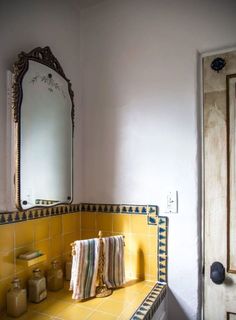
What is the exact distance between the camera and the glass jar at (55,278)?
1.23 meters

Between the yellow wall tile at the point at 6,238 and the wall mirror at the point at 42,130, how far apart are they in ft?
0.32

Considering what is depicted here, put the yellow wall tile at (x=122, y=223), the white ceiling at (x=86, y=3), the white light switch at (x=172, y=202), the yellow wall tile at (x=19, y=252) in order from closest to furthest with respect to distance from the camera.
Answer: the yellow wall tile at (x=19, y=252) → the white light switch at (x=172, y=202) → the yellow wall tile at (x=122, y=223) → the white ceiling at (x=86, y=3)

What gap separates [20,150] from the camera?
1080 millimetres

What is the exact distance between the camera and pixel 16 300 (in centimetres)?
99

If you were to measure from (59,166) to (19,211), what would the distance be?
33 centimetres

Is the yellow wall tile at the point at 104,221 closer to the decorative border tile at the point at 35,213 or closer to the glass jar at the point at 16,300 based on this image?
the decorative border tile at the point at 35,213

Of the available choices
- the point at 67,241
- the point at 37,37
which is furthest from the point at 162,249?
the point at 37,37

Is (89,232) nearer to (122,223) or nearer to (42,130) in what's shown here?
(122,223)

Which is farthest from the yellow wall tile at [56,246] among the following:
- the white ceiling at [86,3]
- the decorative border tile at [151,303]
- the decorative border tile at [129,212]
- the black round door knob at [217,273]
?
the white ceiling at [86,3]

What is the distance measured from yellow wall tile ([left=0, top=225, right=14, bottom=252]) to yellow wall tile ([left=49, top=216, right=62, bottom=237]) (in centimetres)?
26

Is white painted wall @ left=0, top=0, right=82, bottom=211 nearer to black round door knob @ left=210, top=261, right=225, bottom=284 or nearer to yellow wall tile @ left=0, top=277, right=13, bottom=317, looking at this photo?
yellow wall tile @ left=0, top=277, right=13, bottom=317

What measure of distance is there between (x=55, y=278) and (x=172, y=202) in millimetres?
689

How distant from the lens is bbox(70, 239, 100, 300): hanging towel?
1.12m

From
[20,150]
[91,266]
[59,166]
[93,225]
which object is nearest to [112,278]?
[91,266]
